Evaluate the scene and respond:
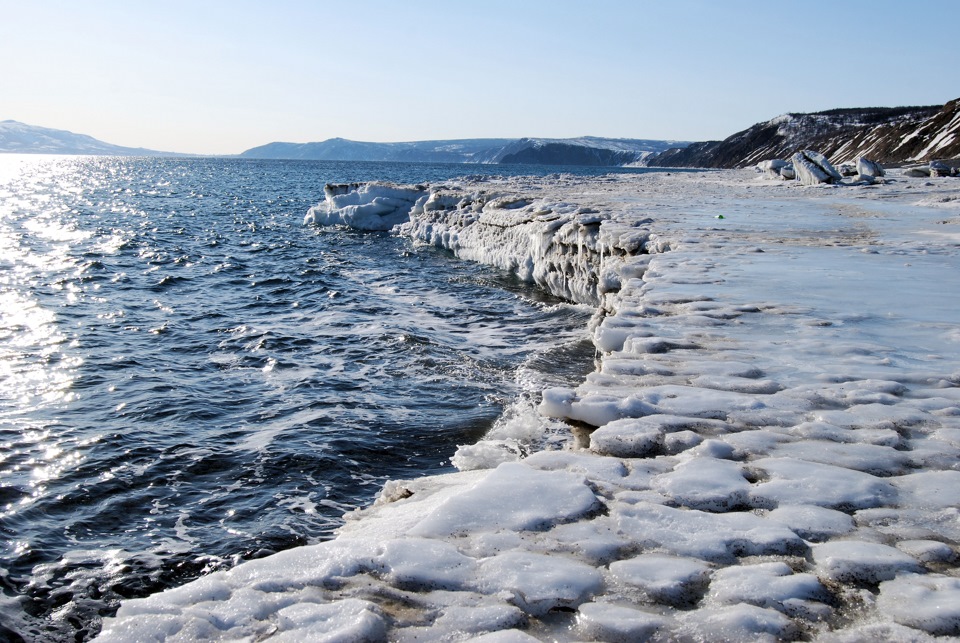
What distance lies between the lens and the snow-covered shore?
2.76 m

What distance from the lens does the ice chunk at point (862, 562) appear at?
9.54ft

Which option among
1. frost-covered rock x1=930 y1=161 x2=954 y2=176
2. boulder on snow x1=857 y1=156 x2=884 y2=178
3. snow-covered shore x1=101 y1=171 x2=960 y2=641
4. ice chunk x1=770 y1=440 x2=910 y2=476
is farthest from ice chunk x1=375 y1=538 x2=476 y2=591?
frost-covered rock x1=930 y1=161 x2=954 y2=176

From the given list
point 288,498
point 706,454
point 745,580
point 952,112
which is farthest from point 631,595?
point 952,112

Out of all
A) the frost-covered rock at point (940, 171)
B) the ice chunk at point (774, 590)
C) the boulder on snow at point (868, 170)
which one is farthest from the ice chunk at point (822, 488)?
the frost-covered rock at point (940, 171)

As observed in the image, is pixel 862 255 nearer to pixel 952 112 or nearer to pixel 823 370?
pixel 823 370

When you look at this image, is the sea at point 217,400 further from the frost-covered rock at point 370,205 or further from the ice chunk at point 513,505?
the frost-covered rock at point 370,205

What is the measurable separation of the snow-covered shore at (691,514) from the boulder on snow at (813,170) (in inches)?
958

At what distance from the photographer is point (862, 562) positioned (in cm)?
296

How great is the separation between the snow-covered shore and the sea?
186cm

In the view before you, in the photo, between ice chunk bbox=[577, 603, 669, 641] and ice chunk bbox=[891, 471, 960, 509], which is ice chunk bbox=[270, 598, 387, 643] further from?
ice chunk bbox=[891, 471, 960, 509]

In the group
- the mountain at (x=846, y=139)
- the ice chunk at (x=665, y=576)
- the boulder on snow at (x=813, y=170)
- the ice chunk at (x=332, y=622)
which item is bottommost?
the ice chunk at (x=332, y=622)

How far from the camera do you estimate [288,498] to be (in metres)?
6.29

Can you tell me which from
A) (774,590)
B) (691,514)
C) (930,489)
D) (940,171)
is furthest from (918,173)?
(774,590)

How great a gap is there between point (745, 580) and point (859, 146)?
81.0 metres
